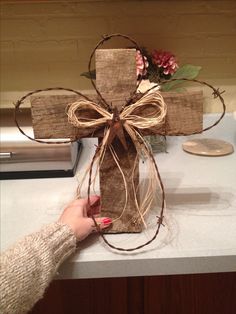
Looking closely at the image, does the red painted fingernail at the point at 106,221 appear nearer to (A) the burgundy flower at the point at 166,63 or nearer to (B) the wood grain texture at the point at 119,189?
(B) the wood grain texture at the point at 119,189

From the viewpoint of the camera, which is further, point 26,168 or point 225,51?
point 225,51

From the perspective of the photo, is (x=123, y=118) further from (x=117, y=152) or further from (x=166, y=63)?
(x=166, y=63)

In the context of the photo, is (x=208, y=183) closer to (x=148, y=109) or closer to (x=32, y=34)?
(x=148, y=109)

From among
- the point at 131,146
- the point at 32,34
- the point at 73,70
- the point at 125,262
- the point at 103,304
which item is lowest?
the point at 103,304

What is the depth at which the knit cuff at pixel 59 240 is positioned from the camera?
1.98ft

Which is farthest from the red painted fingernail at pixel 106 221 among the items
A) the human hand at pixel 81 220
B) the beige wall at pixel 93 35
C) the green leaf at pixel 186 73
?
the beige wall at pixel 93 35

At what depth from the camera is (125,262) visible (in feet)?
2.13

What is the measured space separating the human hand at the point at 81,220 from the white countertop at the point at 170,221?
33 mm

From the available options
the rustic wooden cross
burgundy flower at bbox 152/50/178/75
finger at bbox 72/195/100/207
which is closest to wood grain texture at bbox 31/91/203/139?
the rustic wooden cross

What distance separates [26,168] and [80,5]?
0.58 metres

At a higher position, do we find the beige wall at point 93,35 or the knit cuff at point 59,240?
the beige wall at point 93,35

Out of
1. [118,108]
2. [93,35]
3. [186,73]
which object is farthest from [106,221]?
[93,35]

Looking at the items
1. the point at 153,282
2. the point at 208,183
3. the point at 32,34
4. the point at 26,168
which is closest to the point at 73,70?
the point at 32,34

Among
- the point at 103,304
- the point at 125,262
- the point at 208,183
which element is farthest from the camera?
the point at 208,183
